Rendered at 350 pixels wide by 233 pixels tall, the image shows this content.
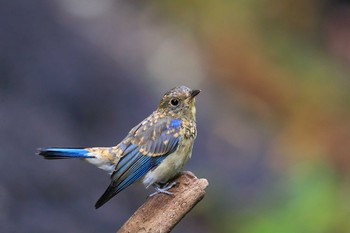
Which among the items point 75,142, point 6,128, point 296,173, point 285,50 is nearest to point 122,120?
point 75,142

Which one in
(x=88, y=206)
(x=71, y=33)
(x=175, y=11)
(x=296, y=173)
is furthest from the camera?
(x=175, y=11)

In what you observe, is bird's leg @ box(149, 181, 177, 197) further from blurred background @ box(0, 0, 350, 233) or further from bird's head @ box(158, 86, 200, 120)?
blurred background @ box(0, 0, 350, 233)

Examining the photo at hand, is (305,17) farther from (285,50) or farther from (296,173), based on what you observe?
(296,173)

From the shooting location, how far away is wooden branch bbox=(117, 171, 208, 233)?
9.50ft

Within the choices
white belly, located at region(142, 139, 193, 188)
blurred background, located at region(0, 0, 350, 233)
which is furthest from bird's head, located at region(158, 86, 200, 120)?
blurred background, located at region(0, 0, 350, 233)

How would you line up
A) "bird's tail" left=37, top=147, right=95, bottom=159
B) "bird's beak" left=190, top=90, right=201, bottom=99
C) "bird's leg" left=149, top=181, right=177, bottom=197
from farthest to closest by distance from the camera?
"bird's beak" left=190, top=90, right=201, bottom=99, "bird's tail" left=37, top=147, right=95, bottom=159, "bird's leg" left=149, top=181, right=177, bottom=197

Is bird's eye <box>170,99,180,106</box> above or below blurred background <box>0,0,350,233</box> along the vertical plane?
below

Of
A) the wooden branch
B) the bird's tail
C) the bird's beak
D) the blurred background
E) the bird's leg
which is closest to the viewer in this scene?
the wooden branch

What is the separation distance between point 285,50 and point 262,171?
4.22ft

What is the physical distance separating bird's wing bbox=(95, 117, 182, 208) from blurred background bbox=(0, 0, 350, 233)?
2115 millimetres

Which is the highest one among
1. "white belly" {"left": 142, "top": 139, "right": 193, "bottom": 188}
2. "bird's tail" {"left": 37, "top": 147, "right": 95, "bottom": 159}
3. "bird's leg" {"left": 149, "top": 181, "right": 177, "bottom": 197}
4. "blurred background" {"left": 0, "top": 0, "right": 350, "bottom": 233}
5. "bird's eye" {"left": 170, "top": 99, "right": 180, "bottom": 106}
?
"blurred background" {"left": 0, "top": 0, "right": 350, "bottom": 233}

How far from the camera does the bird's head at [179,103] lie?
342 centimetres

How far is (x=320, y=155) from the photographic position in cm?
624

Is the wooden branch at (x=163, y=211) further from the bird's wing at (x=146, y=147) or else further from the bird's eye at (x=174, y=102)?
the bird's eye at (x=174, y=102)
